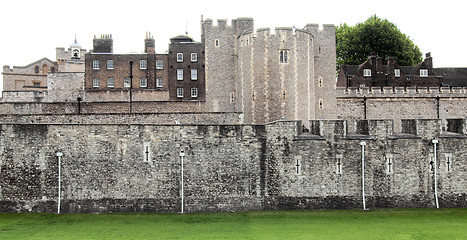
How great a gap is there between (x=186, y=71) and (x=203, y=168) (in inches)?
707

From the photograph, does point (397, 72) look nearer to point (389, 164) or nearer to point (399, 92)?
point (399, 92)

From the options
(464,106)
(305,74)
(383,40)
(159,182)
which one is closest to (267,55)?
(305,74)

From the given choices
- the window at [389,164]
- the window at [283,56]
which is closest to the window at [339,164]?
the window at [389,164]

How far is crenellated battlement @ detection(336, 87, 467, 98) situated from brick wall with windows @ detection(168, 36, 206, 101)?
1038cm

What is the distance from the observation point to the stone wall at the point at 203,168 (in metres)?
21.1

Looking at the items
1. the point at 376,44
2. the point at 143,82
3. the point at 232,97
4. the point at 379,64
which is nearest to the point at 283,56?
the point at 232,97

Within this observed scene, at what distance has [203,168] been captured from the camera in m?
21.2

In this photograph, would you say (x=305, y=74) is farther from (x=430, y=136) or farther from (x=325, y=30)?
(x=430, y=136)

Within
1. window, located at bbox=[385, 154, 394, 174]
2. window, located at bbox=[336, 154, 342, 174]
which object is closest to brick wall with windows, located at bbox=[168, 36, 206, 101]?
window, located at bbox=[336, 154, 342, 174]

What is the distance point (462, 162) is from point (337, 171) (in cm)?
550

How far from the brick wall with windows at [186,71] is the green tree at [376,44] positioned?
20670 millimetres

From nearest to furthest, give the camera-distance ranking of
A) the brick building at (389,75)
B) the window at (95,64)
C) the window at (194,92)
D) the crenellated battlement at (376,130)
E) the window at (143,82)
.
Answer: the crenellated battlement at (376,130) → the window at (194,92) → the window at (95,64) → the window at (143,82) → the brick building at (389,75)

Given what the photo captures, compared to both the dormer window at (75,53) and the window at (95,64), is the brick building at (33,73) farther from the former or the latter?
the window at (95,64)

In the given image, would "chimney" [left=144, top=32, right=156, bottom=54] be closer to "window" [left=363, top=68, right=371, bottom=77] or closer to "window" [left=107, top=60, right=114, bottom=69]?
"window" [left=107, top=60, right=114, bottom=69]
